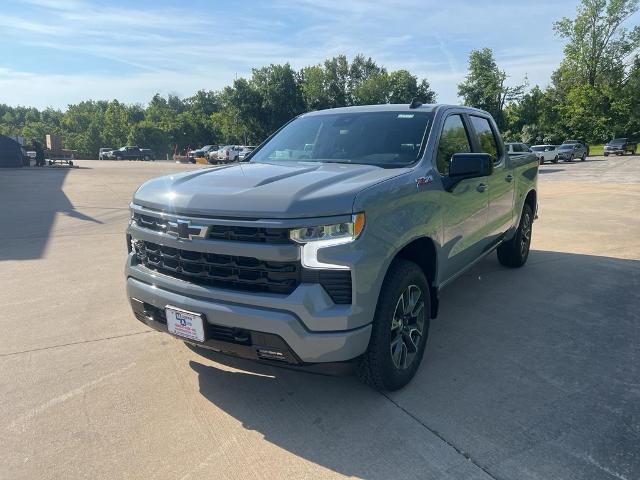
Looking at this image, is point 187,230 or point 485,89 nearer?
point 187,230

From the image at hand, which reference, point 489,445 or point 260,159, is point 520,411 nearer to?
point 489,445

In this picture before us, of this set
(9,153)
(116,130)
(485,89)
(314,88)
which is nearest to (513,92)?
(485,89)

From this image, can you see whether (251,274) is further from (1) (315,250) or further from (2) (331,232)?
(2) (331,232)

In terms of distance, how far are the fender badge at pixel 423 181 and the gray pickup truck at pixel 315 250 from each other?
→ 2 centimetres

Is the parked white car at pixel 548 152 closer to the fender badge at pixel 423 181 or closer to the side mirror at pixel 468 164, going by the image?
the side mirror at pixel 468 164

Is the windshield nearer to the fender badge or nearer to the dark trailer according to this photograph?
the fender badge

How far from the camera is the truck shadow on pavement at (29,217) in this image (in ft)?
24.6

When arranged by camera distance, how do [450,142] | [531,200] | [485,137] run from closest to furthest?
1. [450,142]
2. [485,137]
3. [531,200]

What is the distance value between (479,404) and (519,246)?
3.55 meters

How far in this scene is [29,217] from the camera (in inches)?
423

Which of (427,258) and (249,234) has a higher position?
(249,234)

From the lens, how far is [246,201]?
2674mm

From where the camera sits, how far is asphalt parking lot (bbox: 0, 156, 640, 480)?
2510 mm

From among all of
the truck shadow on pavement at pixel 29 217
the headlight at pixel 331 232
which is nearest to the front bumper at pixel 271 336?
the headlight at pixel 331 232
